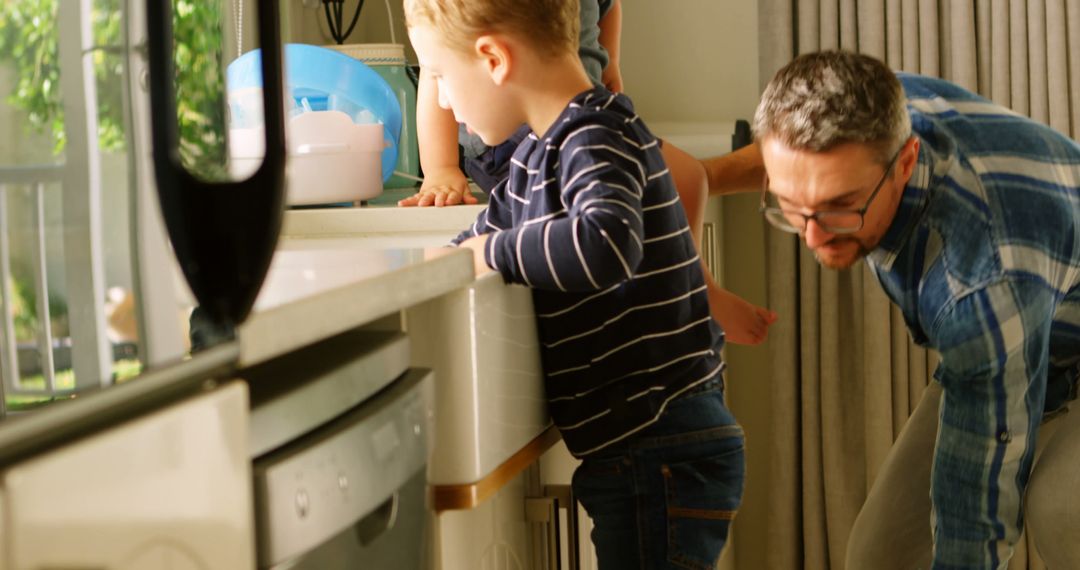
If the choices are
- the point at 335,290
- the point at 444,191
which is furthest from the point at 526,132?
the point at 335,290

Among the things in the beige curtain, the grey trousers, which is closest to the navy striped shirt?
the grey trousers

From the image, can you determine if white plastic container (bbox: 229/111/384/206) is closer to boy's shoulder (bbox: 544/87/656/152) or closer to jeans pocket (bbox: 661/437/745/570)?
boy's shoulder (bbox: 544/87/656/152)

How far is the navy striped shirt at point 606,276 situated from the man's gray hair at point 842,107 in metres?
0.25

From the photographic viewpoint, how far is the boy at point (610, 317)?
1248 mm

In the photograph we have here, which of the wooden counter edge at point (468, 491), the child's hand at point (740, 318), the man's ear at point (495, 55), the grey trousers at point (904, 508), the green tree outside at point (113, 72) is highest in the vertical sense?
the man's ear at point (495, 55)

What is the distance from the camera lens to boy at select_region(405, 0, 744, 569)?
125cm

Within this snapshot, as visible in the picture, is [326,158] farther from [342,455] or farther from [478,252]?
[342,455]

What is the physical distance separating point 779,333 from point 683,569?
1.37 m

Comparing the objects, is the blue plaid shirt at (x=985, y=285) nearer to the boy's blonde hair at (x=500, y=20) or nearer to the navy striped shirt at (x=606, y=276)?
the navy striped shirt at (x=606, y=276)

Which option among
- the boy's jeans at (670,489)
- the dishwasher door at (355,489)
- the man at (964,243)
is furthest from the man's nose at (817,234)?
the dishwasher door at (355,489)

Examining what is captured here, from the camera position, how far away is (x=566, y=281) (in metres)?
1.15

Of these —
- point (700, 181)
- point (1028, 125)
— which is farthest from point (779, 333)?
point (1028, 125)

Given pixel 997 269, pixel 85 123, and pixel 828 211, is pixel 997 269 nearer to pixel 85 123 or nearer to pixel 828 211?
pixel 828 211

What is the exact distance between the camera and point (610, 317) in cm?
125
